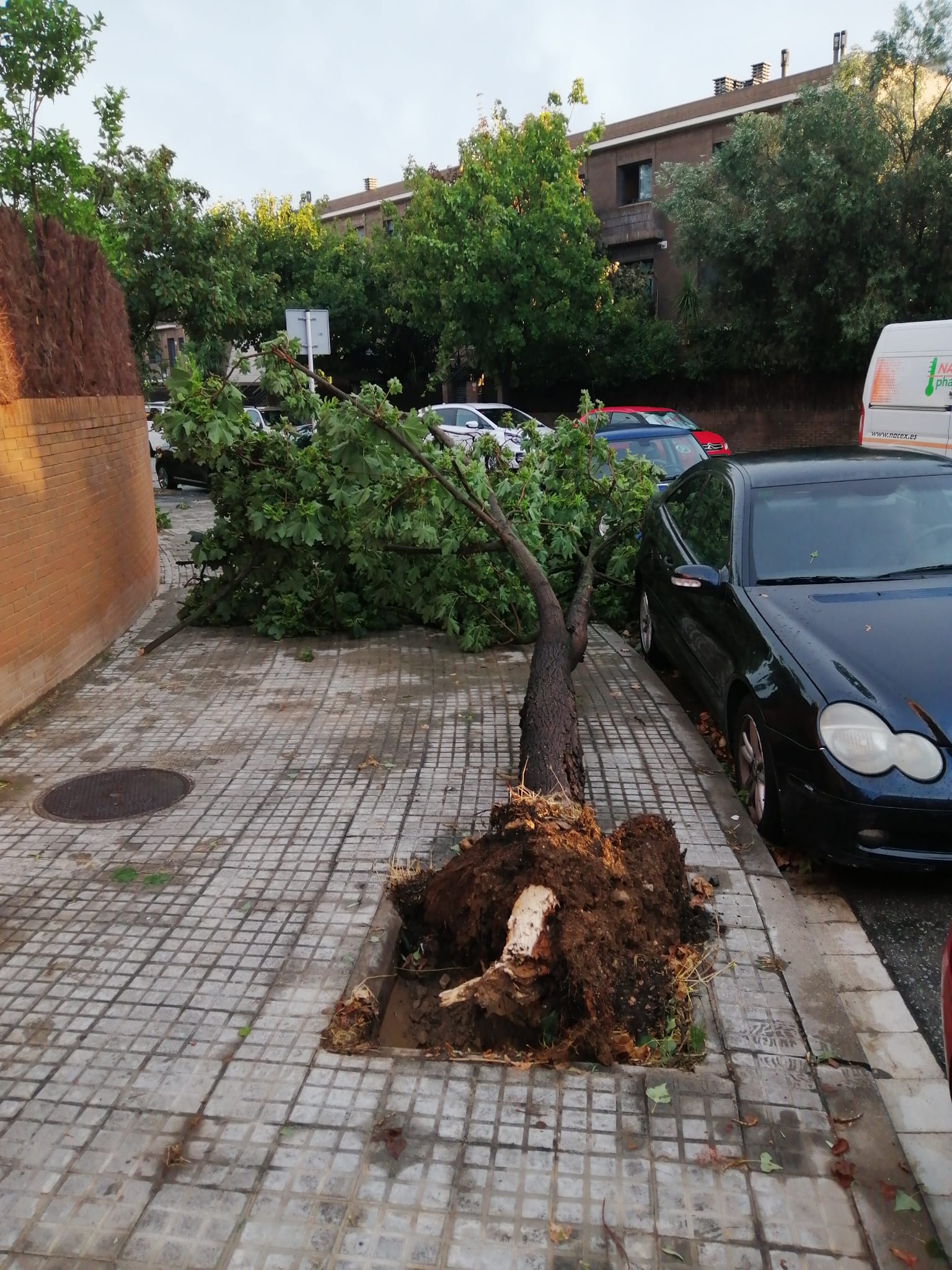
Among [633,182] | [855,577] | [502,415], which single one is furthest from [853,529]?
[633,182]

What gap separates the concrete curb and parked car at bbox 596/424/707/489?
8117mm

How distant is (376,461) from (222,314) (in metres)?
12.5

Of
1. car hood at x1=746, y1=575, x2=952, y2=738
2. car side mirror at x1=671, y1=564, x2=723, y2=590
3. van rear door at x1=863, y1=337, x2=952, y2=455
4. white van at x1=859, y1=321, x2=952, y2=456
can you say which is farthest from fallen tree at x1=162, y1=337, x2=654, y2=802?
white van at x1=859, y1=321, x2=952, y2=456

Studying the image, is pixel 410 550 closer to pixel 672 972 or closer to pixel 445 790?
pixel 445 790

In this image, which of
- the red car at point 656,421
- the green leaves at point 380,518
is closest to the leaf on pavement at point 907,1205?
the green leaves at point 380,518

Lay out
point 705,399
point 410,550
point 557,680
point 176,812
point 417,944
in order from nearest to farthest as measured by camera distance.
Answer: point 417,944 → point 176,812 → point 557,680 → point 410,550 → point 705,399

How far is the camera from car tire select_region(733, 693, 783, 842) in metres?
4.37

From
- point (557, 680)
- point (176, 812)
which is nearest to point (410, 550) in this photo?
point (557, 680)

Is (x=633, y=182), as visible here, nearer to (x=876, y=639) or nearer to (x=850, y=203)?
(x=850, y=203)

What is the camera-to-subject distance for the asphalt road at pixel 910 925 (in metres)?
3.43

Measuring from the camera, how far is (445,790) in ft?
16.6

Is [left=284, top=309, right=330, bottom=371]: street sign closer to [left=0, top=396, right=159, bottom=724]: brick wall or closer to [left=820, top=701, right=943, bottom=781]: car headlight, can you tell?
[left=0, top=396, right=159, bottom=724]: brick wall

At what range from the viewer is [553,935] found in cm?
323

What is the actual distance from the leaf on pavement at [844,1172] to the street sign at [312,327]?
453 inches
